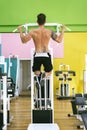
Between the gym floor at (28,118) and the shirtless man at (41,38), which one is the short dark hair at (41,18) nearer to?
the shirtless man at (41,38)

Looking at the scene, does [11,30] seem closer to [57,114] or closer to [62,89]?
[57,114]

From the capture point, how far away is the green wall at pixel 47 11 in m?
2.49

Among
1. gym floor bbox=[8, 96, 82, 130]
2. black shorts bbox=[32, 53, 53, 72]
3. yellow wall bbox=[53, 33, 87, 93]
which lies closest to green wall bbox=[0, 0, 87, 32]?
black shorts bbox=[32, 53, 53, 72]

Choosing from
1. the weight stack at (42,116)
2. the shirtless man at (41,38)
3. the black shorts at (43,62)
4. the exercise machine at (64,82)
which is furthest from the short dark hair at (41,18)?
the exercise machine at (64,82)

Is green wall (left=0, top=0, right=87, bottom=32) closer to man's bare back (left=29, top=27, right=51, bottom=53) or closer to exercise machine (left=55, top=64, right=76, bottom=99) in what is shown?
man's bare back (left=29, top=27, right=51, bottom=53)

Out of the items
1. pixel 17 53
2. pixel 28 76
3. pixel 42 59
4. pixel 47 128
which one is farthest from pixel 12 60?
pixel 42 59

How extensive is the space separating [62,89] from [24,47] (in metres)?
2.14

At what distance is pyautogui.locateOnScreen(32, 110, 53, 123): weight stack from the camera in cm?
376

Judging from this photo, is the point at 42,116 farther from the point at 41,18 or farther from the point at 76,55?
the point at 76,55

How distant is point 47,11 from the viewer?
251 centimetres

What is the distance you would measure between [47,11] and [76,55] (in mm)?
7446

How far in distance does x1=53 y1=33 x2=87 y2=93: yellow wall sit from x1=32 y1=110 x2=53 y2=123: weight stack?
602cm

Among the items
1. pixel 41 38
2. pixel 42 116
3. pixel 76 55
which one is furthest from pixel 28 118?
pixel 76 55

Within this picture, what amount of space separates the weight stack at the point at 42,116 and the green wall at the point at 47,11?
1638 millimetres
